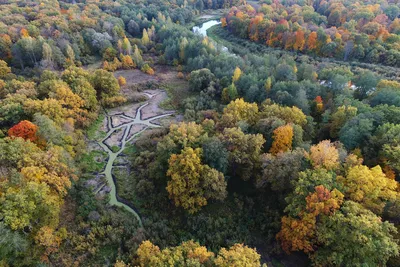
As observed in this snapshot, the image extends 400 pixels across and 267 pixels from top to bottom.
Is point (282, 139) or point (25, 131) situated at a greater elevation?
point (25, 131)

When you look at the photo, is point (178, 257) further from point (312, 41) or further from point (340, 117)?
point (312, 41)

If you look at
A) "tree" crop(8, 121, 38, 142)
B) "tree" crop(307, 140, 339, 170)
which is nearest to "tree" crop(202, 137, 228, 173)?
"tree" crop(307, 140, 339, 170)

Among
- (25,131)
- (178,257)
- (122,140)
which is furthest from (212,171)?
(25,131)

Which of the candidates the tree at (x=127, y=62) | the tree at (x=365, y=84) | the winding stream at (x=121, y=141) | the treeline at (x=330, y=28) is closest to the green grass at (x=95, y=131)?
the winding stream at (x=121, y=141)

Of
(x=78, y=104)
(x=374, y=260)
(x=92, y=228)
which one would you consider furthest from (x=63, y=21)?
(x=374, y=260)

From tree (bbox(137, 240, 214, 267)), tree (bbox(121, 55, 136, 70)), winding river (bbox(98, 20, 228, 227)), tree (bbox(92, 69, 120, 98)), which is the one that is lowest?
winding river (bbox(98, 20, 228, 227))

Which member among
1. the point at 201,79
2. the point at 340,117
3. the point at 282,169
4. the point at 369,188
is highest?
the point at 369,188

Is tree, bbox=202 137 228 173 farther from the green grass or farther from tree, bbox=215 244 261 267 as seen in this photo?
the green grass

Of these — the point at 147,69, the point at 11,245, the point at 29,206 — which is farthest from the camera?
the point at 147,69
